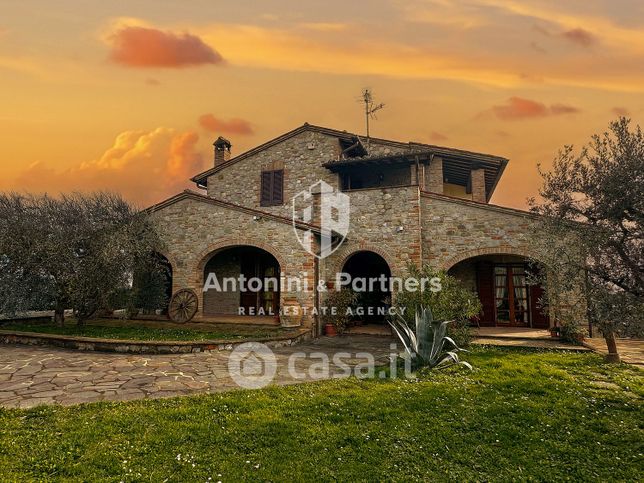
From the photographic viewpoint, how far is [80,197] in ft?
36.7

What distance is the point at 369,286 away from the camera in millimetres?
14469

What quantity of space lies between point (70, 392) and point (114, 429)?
1.86 meters

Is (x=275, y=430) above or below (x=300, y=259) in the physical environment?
below

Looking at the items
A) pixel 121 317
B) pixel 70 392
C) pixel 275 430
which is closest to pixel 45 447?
pixel 70 392

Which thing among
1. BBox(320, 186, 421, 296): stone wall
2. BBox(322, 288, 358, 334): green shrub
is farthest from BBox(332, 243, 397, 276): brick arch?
BBox(322, 288, 358, 334): green shrub

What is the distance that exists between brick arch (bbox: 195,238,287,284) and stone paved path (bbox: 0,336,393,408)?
374cm

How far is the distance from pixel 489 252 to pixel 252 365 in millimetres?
8662

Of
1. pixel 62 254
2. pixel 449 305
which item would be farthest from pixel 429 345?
pixel 62 254

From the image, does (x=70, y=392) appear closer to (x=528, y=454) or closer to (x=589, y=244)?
(x=528, y=454)

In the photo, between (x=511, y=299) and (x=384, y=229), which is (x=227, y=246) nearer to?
(x=384, y=229)

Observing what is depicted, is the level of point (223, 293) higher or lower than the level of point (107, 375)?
higher

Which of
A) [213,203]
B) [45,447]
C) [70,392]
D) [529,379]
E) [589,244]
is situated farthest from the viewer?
[213,203]

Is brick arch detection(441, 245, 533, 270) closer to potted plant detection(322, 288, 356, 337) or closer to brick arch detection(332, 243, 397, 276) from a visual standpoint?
brick arch detection(332, 243, 397, 276)

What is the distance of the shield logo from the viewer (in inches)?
460
